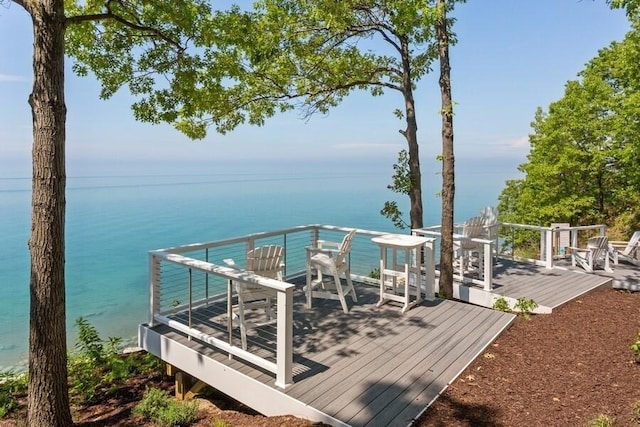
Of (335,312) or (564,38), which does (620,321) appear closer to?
(335,312)

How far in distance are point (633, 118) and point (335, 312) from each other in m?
12.7

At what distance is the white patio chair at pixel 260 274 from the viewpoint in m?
4.61

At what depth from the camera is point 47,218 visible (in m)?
3.78

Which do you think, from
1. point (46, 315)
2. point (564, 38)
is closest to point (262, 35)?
point (46, 315)

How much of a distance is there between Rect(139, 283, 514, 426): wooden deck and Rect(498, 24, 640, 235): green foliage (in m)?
11.4

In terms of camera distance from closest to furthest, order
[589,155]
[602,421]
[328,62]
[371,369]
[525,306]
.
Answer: [602,421] < [371,369] < [525,306] < [328,62] < [589,155]

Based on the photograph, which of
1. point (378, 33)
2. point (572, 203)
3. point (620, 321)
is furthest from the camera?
point (572, 203)

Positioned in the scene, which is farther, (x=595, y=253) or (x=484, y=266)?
(x=595, y=253)

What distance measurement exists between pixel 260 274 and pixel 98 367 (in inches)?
147

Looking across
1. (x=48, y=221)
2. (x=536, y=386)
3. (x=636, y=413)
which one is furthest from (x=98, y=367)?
(x=636, y=413)

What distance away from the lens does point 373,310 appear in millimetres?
5875

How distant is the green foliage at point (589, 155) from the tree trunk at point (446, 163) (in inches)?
381

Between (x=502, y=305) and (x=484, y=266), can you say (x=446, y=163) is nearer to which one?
(x=484, y=266)

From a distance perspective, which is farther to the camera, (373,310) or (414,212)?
(414,212)
